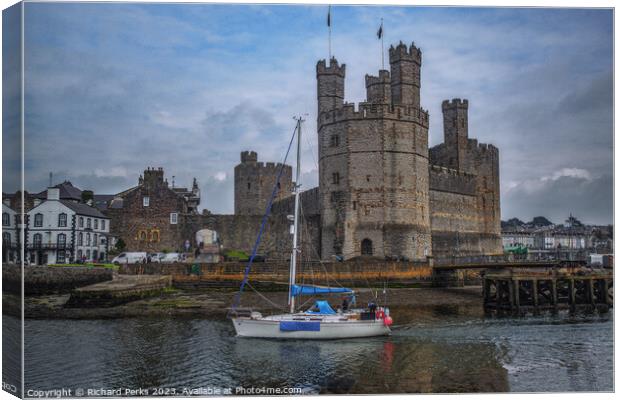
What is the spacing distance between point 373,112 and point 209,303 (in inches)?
536

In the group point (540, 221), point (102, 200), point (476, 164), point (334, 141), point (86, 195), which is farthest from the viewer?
point (540, 221)

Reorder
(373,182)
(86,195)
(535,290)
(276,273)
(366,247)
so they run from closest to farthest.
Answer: (535,290) → (276,273) → (373,182) → (366,247) → (86,195)

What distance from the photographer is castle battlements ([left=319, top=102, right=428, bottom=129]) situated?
105 ft

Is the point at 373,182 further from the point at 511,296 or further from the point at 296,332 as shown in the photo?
the point at 296,332

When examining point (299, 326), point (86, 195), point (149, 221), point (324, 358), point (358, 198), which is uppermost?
point (86, 195)

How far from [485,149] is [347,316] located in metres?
29.6

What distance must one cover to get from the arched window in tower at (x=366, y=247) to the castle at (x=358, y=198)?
5cm

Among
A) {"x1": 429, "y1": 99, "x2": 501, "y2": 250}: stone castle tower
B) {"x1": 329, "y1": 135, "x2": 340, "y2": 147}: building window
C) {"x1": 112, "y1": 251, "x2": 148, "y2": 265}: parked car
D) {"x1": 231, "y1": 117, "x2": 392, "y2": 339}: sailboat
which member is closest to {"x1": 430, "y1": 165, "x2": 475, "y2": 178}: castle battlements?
{"x1": 429, "y1": 99, "x2": 501, "y2": 250}: stone castle tower

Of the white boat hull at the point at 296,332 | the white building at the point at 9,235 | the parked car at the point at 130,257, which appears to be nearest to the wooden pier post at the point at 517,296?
the white boat hull at the point at 296,332

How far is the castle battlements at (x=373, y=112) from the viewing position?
32156 millimetres

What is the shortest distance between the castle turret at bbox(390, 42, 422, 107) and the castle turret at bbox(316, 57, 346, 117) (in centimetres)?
301

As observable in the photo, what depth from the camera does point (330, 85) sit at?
35.4 meters

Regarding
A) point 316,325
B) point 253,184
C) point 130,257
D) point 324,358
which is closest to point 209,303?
point 316,325

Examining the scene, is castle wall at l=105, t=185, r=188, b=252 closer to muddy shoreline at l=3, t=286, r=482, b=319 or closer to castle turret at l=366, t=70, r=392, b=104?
A: muddy shoreline at l=3, t=286, r=482, b=319
